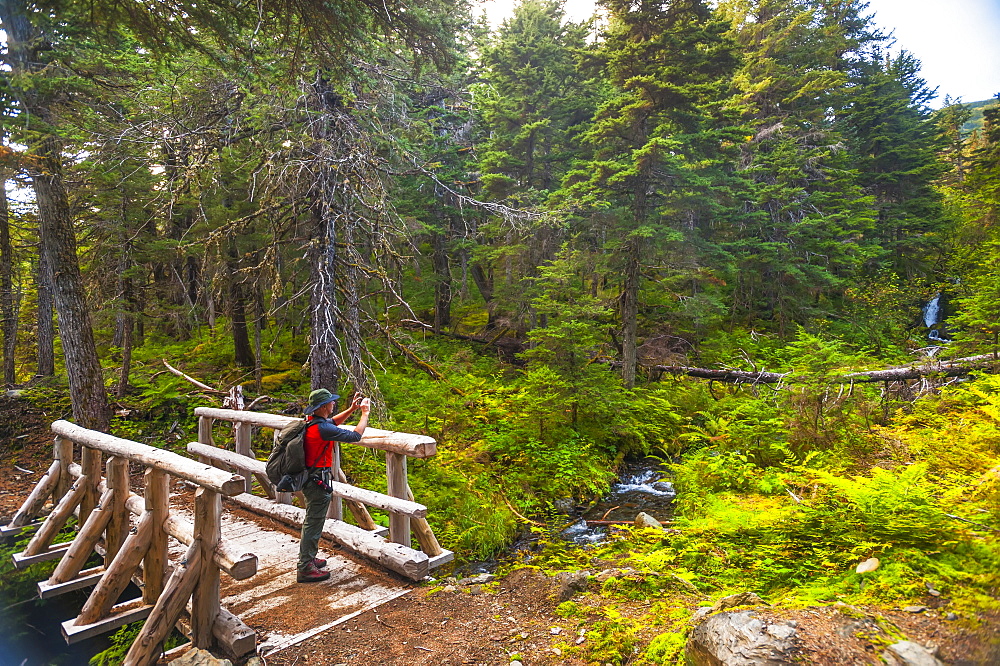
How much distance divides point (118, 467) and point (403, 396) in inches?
307

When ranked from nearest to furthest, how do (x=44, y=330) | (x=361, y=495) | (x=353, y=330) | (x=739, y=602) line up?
(x=739, y=602) → (x=361, y=495) → (x=353, y=330) → (x=44, y=330)

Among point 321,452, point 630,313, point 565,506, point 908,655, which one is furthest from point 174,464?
point 630,313

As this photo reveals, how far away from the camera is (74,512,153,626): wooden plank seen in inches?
205

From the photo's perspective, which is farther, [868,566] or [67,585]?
[67,585]

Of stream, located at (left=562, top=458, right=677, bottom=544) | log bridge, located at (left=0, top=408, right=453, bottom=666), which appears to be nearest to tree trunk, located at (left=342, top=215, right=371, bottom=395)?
log bridge, located at (left=0, top=408, right=453, bottom=666)

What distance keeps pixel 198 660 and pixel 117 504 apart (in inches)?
124

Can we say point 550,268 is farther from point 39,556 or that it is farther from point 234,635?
point 39,556

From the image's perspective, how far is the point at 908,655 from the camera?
8.71 ft

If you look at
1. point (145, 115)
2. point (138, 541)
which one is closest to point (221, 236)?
point (145, 115)

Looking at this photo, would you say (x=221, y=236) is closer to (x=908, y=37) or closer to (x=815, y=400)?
(x=908, y=37)

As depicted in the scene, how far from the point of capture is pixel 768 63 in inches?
856

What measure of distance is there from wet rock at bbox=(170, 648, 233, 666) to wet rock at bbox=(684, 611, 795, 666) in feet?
13.0

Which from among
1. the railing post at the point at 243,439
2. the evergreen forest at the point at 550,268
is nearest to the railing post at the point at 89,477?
the railing post at the point at 243,439

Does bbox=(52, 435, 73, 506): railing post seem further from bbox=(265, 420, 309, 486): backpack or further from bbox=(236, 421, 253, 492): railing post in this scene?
bbox=(265, 420, 309, 486): backpack
